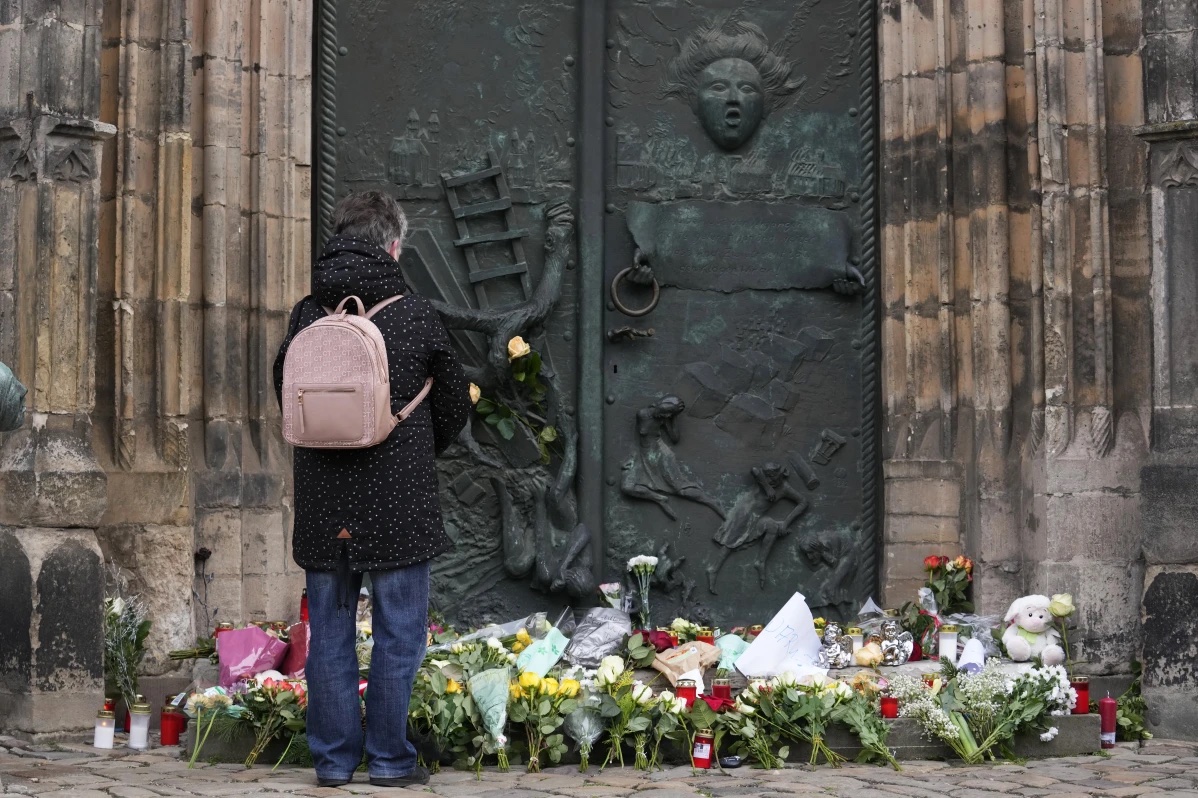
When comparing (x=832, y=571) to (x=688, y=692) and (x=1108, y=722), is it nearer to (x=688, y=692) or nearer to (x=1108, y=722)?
(x=1108, y=722)

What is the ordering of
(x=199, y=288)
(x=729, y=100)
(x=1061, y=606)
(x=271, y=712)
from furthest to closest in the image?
(x=729, y=100), (x=199, y=288), (x=1061, y=606), (x=271, y=712)

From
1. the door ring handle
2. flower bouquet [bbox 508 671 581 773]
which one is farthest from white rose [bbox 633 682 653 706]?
the door ring handle

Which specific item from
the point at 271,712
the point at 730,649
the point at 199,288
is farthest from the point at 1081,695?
the point at 199,288

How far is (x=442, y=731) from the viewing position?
19.6 ft

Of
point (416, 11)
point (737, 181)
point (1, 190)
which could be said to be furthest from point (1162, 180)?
point (1, 190)

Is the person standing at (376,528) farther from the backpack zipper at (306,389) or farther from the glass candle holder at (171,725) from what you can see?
the glass candle holder at (171,725)

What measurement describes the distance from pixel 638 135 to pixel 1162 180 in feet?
8.32

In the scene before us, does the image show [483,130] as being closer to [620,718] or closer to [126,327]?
[126,327]

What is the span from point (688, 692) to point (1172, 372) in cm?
245

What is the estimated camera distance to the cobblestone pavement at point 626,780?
5.48m

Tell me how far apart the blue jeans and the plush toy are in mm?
2713

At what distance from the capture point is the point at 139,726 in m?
6.45

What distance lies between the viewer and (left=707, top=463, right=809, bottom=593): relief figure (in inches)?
329

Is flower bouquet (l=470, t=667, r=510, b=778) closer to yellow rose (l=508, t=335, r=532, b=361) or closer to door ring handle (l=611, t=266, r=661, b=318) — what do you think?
yellow rose (l=508, t=335, r=532, b=361)
